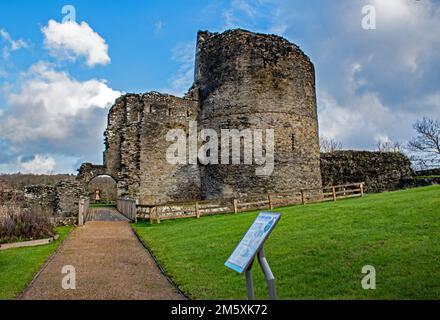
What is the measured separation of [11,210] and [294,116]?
16.8 metres

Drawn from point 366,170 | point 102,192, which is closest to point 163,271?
point 366,170

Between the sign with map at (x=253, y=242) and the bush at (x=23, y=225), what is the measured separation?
35.3ft

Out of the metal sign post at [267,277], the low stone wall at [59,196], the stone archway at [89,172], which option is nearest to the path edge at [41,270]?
the metal sign post at [267,277]

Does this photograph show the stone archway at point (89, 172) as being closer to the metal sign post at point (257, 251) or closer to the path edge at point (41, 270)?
the path edge at point (41, 270)

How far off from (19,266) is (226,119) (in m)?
16.6

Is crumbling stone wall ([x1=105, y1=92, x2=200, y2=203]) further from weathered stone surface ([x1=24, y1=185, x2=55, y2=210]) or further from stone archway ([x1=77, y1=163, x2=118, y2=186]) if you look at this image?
weathered stone surface ([x1=24, y1=185, x2=55, y2=210])

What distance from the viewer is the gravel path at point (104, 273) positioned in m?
7.22

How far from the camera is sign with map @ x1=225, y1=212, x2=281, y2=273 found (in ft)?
15.8

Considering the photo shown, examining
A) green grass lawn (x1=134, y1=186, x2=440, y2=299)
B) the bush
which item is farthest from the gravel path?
the bush

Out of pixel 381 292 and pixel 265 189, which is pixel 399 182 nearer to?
pixel 265 189

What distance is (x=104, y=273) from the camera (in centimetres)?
887

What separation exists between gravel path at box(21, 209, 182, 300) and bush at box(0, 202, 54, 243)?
1004 mm

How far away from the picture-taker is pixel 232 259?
17.2ft

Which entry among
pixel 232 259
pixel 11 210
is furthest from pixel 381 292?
pixel 11 210
